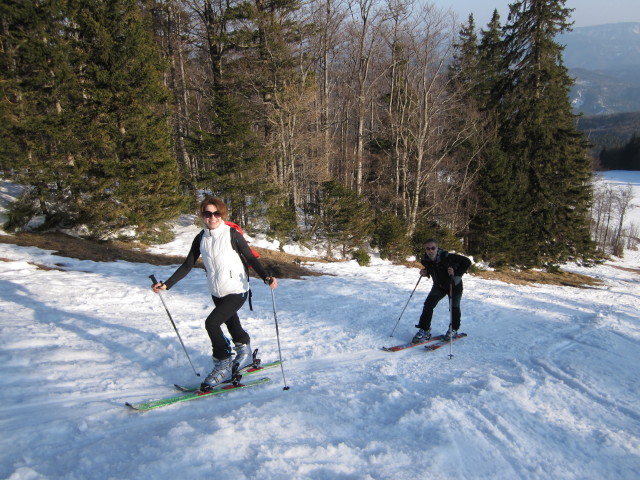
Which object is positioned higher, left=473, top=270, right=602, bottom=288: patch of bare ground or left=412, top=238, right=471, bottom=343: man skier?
left=412, top=238, right=471, bottom=343: man skier

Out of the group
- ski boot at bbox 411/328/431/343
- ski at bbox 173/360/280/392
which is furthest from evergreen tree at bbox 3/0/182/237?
ski boot at bbox 411/328/431/343

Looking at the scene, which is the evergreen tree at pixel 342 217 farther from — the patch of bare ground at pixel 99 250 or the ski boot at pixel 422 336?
the ski boot at pixel 422 336

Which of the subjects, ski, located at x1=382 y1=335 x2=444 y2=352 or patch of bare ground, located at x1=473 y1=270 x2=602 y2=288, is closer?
ski, located at x1=382 y1=335 x2=444 y2=352

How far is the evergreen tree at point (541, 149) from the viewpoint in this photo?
23781 mm

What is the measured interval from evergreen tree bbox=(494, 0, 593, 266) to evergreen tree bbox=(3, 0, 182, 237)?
2111 cm

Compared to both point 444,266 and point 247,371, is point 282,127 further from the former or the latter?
point 247,371

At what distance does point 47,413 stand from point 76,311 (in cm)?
350

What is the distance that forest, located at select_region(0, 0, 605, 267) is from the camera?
12.2 metres

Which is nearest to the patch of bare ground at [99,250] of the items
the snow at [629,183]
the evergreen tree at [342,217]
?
the evergreen tree at [342,217]

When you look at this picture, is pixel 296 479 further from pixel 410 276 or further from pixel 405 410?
pixel 410 276

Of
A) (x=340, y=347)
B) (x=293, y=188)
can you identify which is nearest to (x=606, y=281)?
(x=293, y=188)

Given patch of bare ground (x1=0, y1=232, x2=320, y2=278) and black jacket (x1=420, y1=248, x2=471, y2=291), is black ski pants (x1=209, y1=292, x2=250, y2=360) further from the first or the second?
patch of bare ground (x1=0, y1=232, x2=320, y2=278)

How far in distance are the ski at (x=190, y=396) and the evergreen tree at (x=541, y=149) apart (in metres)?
23.0

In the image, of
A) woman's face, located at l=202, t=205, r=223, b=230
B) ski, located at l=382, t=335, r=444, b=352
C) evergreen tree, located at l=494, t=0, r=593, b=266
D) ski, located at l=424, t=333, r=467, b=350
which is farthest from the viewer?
evergreen tree, located at l=494, t=0, r=593, b=266
